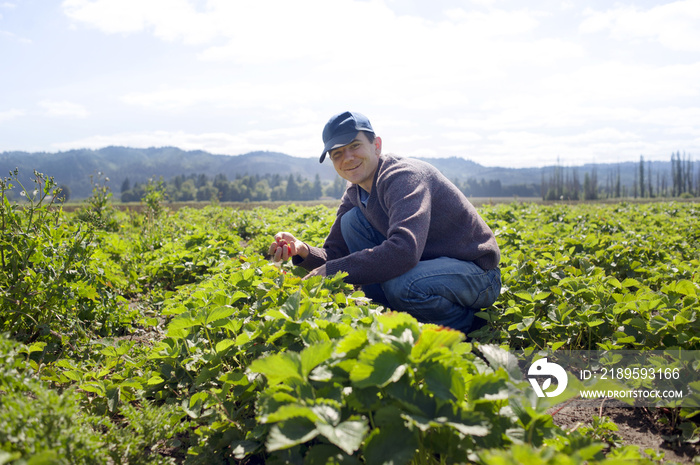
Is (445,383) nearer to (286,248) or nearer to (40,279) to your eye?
(286,248)

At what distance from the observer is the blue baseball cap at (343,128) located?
8.80 ft

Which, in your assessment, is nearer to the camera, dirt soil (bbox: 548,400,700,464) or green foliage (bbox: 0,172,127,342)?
dirt soil (bbox: 548,400,700,464)

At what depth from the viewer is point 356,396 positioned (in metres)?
1.16

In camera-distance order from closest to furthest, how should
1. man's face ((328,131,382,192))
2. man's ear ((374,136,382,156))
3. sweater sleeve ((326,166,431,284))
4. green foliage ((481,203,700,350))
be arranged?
green foliage ((481,203,700,350)) < sweater sleeve ((326,166,431,284)) < man's face ((328,131,382,192)) < man's ear ((374,136,382,156))

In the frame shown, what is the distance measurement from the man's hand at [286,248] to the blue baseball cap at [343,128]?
0.65 metres

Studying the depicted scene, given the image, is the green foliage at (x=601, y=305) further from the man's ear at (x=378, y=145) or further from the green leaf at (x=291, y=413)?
the green leaf at (x=291, y=413)

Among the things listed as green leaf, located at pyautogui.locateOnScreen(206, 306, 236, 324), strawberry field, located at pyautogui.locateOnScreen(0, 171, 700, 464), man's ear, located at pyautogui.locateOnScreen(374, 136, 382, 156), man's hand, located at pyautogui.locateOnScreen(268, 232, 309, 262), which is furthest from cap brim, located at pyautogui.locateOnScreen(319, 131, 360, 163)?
green leaf, located at pyautogui.locateOnScreen(206, 306, 236, 324)

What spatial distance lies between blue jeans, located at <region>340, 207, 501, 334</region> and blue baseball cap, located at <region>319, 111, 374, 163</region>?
3.12 ft

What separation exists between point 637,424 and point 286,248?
6.77 ft

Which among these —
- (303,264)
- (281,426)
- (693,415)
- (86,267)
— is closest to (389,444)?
(281,426)

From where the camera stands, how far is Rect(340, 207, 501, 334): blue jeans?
2.70 m

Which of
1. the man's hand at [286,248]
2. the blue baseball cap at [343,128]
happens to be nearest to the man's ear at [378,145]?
the blue baseball cap at [343,128]

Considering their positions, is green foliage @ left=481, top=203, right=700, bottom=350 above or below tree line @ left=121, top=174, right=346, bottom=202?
below

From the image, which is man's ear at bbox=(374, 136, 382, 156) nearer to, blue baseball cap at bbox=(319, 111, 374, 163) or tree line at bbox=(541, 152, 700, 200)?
blue baseball cap at bbox=(319, 111, 374, 163)
